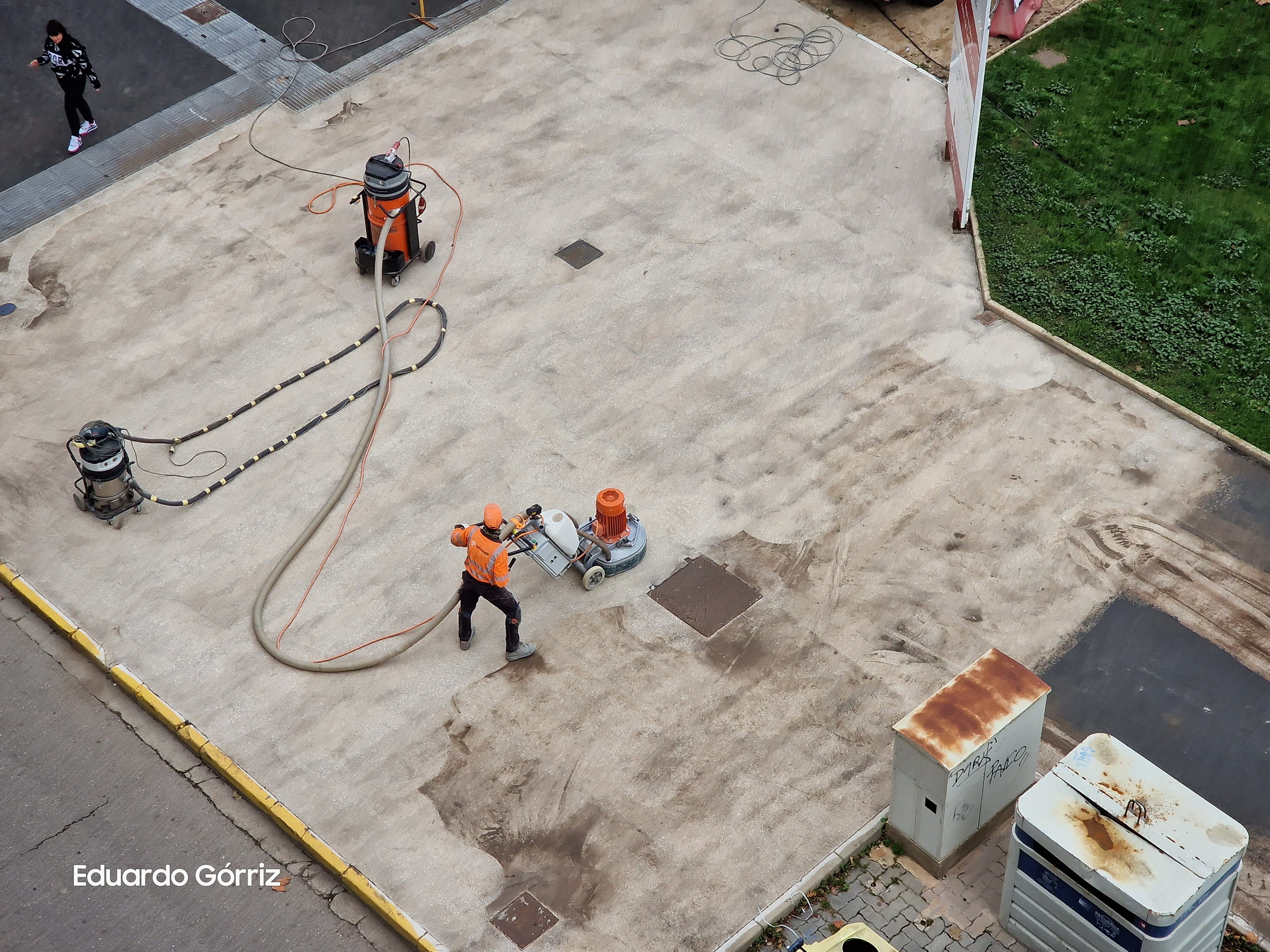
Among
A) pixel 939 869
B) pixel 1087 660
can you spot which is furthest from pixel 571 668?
pixel 1087 660

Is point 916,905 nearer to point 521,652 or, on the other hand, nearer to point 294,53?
point 521,652

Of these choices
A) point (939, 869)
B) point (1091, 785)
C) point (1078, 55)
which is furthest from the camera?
point (1078, 55)

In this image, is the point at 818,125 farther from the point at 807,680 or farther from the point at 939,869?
the point at 939,869

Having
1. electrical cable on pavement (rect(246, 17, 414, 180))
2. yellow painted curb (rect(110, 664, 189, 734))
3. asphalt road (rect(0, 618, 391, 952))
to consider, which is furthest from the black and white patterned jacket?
yellow painted curb (rect(110, 664, 189, 734))

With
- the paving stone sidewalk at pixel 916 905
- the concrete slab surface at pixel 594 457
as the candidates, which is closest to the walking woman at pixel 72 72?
the concrete slab surface at pixel 594 457

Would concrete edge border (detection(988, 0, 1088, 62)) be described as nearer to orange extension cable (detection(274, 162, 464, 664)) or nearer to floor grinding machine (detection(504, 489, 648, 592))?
orange extension cable (detection(274, 162, 464, 664))

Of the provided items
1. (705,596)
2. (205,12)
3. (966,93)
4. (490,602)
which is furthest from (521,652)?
(205,12)
